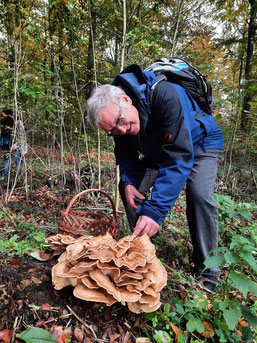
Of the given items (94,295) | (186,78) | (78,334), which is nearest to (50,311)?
(78,334)

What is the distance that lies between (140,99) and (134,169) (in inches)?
50.2

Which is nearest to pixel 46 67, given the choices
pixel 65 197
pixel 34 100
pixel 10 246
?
pixel 34 100

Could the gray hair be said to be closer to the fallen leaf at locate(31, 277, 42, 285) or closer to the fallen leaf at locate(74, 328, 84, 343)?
the fallen leaf at locate(31, 277, 42, 285)

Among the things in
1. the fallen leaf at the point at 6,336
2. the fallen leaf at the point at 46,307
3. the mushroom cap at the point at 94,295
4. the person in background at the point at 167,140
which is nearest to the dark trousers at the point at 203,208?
the person in background at the point at 167,140

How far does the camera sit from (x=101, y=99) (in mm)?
2318

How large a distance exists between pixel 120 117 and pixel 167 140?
57cm

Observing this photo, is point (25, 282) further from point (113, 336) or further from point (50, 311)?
point (113, 336)

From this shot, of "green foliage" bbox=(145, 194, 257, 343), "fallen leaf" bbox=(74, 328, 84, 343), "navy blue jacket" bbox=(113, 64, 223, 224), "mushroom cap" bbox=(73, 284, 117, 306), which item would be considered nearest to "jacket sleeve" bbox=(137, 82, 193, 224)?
"navy blue jacket" bbox=(113, 64, 223, 224)

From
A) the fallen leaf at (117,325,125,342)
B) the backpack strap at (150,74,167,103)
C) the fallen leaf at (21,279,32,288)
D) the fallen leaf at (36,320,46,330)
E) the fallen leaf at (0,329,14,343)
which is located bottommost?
the fallen leaf at (117,325,125,342)

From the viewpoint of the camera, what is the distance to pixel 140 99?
2.26 meters

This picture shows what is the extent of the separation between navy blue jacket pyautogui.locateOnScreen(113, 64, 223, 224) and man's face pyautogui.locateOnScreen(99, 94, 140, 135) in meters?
0.08

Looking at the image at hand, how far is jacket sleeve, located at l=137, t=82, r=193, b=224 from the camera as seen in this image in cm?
208

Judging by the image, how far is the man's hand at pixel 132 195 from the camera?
296cm

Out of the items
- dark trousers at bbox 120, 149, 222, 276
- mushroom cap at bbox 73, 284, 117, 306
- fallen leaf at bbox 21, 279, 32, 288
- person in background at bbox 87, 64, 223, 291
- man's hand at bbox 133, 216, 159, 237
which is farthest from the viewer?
dark trousers at bbox 120, 149, 222, 276
